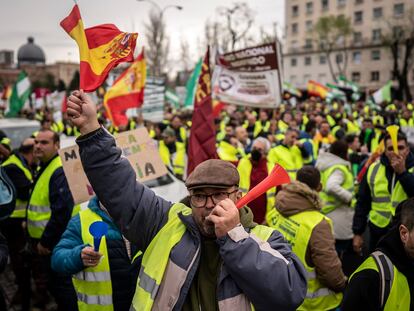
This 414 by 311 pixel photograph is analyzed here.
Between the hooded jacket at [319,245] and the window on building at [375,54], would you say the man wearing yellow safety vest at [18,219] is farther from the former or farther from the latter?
the window on building at [375,54]

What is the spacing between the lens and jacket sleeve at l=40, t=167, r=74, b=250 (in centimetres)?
418

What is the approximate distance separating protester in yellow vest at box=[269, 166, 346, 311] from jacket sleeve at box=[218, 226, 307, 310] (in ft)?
4.79

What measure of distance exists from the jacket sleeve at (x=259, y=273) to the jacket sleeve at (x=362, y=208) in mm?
3316

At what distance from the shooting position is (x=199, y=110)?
18.5 ft

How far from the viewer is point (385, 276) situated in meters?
2.34

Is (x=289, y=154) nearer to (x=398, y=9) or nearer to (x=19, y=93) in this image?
(x=19, y=93)

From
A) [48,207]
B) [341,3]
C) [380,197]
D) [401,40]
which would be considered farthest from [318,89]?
[341,3]

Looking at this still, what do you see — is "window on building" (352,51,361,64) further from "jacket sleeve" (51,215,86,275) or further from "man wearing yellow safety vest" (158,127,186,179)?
"jacket sleeve" (51,215,86,275)

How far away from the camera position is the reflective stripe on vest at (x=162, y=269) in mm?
2000

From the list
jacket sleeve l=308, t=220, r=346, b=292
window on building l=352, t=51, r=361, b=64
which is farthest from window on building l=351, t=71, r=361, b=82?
jacket sleeve l=308, t=220, r=346, b=292

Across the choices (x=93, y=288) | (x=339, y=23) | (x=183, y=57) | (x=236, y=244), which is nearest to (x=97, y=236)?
(x=93, y=288)

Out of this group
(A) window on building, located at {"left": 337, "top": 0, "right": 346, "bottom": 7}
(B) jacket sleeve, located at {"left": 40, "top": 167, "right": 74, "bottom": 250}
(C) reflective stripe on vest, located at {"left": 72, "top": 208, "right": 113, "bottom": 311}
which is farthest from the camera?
(A) window on building, located at {"left": 337, "top": 0, "right": 346, "bottom": 7}

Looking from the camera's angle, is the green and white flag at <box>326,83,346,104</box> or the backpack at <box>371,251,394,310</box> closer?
the backpack at <box>371,251,394,310</box>

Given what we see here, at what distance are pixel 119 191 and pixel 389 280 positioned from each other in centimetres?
147
